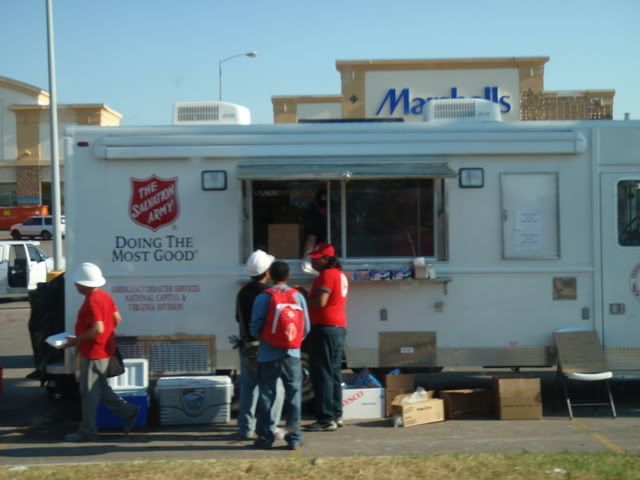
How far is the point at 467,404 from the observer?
28.7ft

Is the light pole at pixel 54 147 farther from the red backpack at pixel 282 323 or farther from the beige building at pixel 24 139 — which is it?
the beige building at pixel 24 139

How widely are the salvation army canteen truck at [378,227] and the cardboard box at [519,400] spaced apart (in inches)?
13.4

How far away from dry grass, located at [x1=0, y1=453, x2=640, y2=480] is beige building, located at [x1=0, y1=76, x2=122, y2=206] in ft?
128

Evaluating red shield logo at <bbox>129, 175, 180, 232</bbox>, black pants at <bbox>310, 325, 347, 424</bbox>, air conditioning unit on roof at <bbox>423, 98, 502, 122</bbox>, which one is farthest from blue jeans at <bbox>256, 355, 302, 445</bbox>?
air conditioning unit on roof at <bbox>423, 98, 502, 122</bbox>

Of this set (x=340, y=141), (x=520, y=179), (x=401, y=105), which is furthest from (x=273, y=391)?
(x=401, y=105)

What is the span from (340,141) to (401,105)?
13504mm

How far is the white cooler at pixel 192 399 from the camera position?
8.45 metres

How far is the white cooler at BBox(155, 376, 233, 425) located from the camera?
332 inches

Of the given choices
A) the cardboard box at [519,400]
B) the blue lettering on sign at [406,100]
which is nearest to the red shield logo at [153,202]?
the cardboard box at [519,400]

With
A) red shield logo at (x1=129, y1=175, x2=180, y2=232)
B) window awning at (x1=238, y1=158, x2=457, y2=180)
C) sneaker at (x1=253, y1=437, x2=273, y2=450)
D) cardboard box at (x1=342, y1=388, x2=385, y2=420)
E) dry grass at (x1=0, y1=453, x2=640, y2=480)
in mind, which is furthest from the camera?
red shield logo at (x1=129, y1=175, x2=180, y2=232)

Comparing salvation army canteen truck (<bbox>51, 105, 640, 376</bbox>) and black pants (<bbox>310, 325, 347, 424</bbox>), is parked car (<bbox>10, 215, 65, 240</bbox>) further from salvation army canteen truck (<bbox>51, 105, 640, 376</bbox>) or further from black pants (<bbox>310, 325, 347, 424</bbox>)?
black pants (<bbox>310, 325, 347, 424</bbox>)

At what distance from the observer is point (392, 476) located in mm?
6266

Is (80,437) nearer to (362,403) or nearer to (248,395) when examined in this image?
(248,395)

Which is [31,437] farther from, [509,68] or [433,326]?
[509,68]
